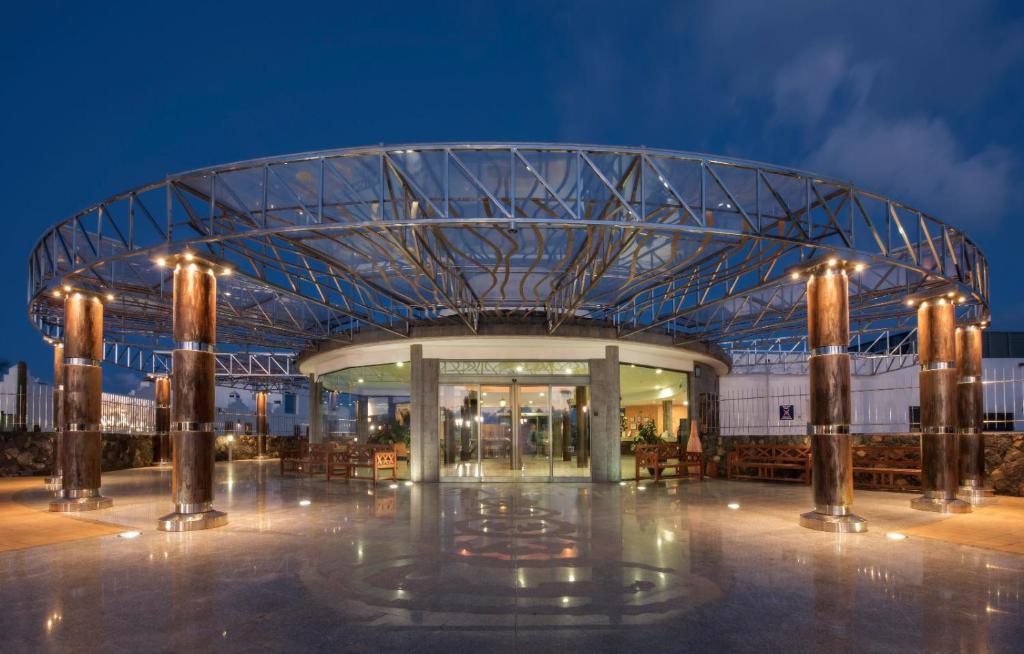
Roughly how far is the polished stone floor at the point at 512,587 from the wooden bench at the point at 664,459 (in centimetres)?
776

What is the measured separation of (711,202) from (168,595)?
997 centimetres

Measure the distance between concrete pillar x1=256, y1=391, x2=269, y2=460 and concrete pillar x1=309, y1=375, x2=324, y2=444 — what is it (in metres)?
12.0

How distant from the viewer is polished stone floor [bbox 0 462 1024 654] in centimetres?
600

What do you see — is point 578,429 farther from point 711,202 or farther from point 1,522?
point 1,522

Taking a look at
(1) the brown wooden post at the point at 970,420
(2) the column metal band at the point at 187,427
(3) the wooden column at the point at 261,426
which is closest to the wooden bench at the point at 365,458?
(2) the column metal band at the point at 187,427

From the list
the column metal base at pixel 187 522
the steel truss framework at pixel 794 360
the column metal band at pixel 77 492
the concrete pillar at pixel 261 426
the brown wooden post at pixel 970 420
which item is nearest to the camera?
the column metal base at pixel 187 522

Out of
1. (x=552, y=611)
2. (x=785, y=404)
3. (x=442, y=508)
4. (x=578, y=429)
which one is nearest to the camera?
(x=552, y=611)

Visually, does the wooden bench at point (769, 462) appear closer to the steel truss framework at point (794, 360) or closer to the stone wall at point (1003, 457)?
the stone wall at point (1003, 457)

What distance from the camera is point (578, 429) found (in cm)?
2177

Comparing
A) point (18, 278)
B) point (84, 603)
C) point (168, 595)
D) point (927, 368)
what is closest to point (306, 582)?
point (168, 595)

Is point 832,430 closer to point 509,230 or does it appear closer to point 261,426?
point 509,230

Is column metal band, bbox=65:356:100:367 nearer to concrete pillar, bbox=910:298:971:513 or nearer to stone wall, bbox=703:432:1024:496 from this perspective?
concrete pillar, bbox=910:298:971:513

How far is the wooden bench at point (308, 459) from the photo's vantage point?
22.5 metres

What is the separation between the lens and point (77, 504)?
1468cm
